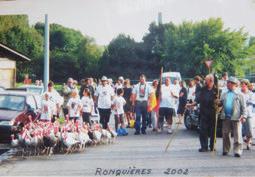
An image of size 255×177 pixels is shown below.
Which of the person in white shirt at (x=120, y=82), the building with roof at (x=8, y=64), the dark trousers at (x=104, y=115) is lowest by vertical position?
the dark trousers at (x=104, y=115)

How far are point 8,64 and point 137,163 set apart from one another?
2885mm

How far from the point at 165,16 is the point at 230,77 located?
126 cm

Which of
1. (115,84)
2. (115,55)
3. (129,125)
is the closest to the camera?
(115,55)

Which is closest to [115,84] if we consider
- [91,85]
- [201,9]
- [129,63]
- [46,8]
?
[91,85]

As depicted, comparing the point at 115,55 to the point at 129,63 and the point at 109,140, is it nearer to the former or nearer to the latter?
the point at 129,63

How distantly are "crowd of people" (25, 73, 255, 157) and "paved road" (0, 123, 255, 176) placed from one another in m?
0.43

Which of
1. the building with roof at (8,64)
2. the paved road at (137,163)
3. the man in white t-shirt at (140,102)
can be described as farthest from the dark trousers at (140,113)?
the building with roof at (8,64)

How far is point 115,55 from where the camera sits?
8.51 meters

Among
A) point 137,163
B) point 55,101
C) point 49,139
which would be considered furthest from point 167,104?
point 137,163

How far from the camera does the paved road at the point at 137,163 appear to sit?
23.6 ft

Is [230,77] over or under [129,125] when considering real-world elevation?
over

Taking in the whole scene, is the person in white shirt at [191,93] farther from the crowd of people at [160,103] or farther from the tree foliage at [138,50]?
the tree foliage at [138,50]

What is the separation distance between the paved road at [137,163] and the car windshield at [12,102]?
1.78 metres

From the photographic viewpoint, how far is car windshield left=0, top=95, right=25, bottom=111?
9.98 m
